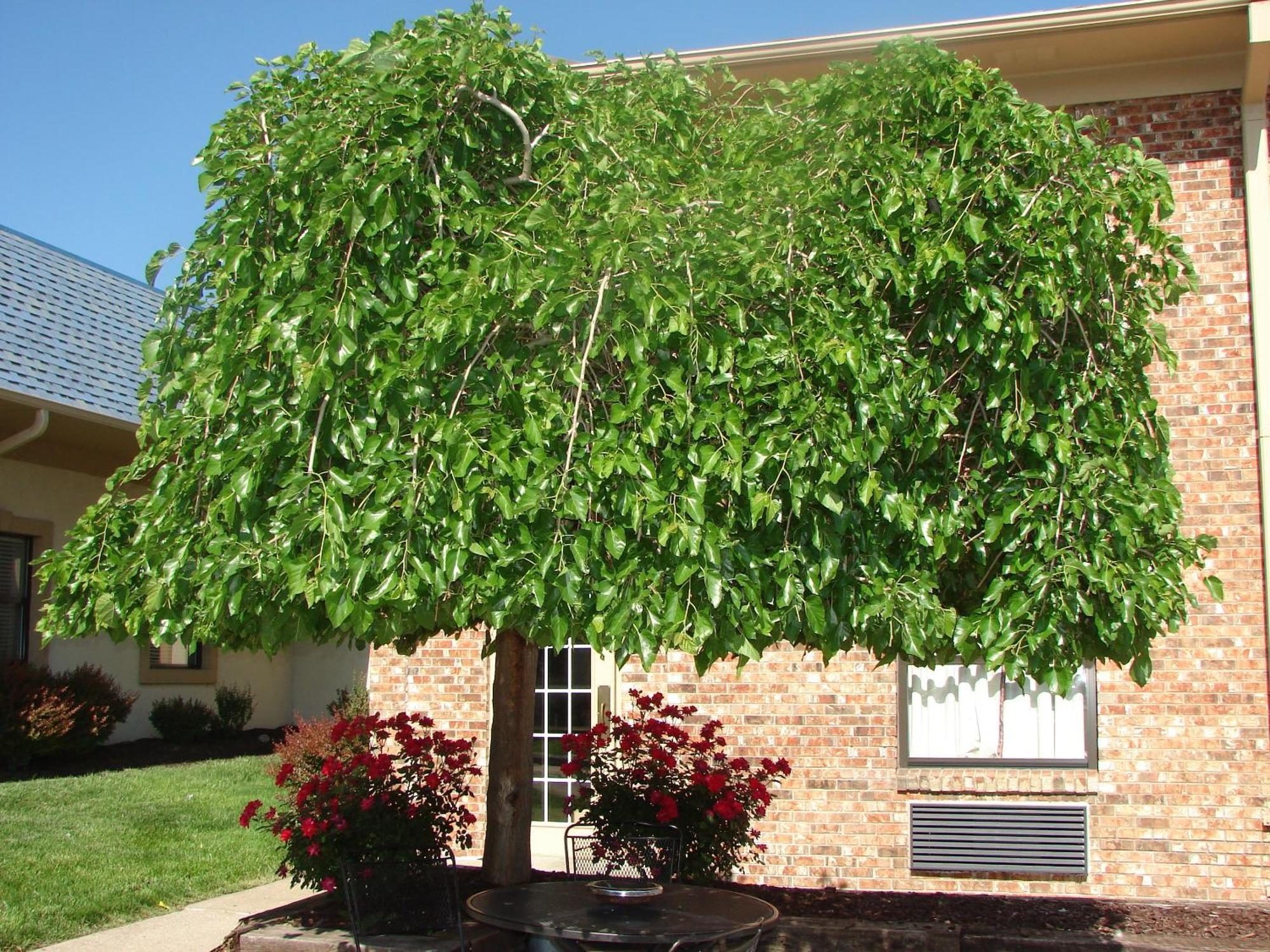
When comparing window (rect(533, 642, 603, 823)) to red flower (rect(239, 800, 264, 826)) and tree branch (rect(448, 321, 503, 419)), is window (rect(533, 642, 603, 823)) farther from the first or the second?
tree branch (rect(448, 321, 503, 419))

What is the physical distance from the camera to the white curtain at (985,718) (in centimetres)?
859

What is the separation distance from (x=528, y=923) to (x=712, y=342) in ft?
7.58

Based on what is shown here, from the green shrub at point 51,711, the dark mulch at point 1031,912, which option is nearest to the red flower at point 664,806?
the dark mulch at point 1031,912

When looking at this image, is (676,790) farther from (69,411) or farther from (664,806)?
(69,411)

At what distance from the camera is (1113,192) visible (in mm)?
3896

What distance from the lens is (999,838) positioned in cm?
847

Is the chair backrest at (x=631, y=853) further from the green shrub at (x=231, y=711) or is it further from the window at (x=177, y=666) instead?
the green shrub at (x=231, y=711)

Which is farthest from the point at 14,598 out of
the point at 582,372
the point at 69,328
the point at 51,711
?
the point at 582,372

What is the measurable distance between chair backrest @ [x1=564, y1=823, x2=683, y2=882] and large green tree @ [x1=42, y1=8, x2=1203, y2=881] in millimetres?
2916

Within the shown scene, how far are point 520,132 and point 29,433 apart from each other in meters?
8.92

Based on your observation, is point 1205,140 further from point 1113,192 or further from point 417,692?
point 417,692

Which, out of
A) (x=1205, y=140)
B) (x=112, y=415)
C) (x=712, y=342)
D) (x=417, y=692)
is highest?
(x=1205, y=140)

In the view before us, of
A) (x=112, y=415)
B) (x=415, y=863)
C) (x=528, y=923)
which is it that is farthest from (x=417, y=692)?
(x=528, y=923)

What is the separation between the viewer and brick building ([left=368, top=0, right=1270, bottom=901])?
8.20 metres
